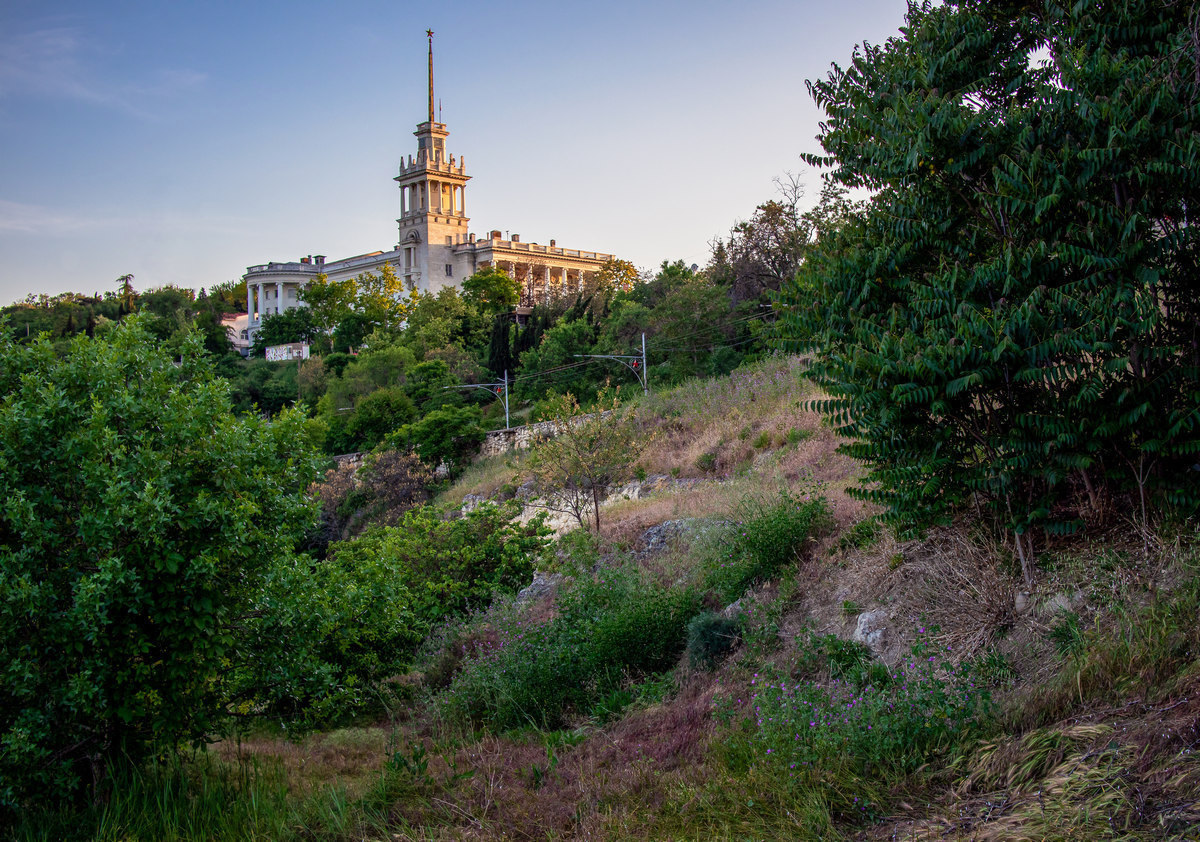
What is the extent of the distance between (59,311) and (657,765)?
306 ft

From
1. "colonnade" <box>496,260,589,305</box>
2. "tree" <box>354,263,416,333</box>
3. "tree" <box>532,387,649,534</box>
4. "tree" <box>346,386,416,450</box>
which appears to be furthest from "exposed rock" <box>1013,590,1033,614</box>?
"colonnade" <box>496,260,589,305</box>

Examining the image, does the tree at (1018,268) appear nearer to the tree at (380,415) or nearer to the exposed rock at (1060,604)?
the exposed rock at (1060,604)

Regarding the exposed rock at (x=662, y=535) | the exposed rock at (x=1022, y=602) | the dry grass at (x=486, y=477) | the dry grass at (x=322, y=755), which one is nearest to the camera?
the exposed rock at (x=1022, y=602)

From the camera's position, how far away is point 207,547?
6.09 metres

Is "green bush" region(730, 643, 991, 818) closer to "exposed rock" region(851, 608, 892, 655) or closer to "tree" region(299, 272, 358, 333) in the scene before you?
"exposed rock" region(851, 608, 892, 655)

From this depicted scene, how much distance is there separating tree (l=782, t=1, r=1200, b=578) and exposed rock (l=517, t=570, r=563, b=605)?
22.7 feet

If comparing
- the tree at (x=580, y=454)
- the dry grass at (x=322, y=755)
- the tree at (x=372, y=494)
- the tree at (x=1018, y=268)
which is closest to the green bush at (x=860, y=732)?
the tree at (x=1018, y=268)

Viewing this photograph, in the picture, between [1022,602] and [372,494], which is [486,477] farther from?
[1022,602]

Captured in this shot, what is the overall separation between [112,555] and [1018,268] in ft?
22.7

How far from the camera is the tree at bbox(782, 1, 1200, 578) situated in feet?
20.0

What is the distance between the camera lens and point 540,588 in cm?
1460

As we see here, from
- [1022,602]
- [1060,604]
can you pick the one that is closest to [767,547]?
[1022,602]

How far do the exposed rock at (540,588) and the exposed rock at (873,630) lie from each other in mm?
6371

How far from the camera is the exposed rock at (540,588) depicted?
1355cm
